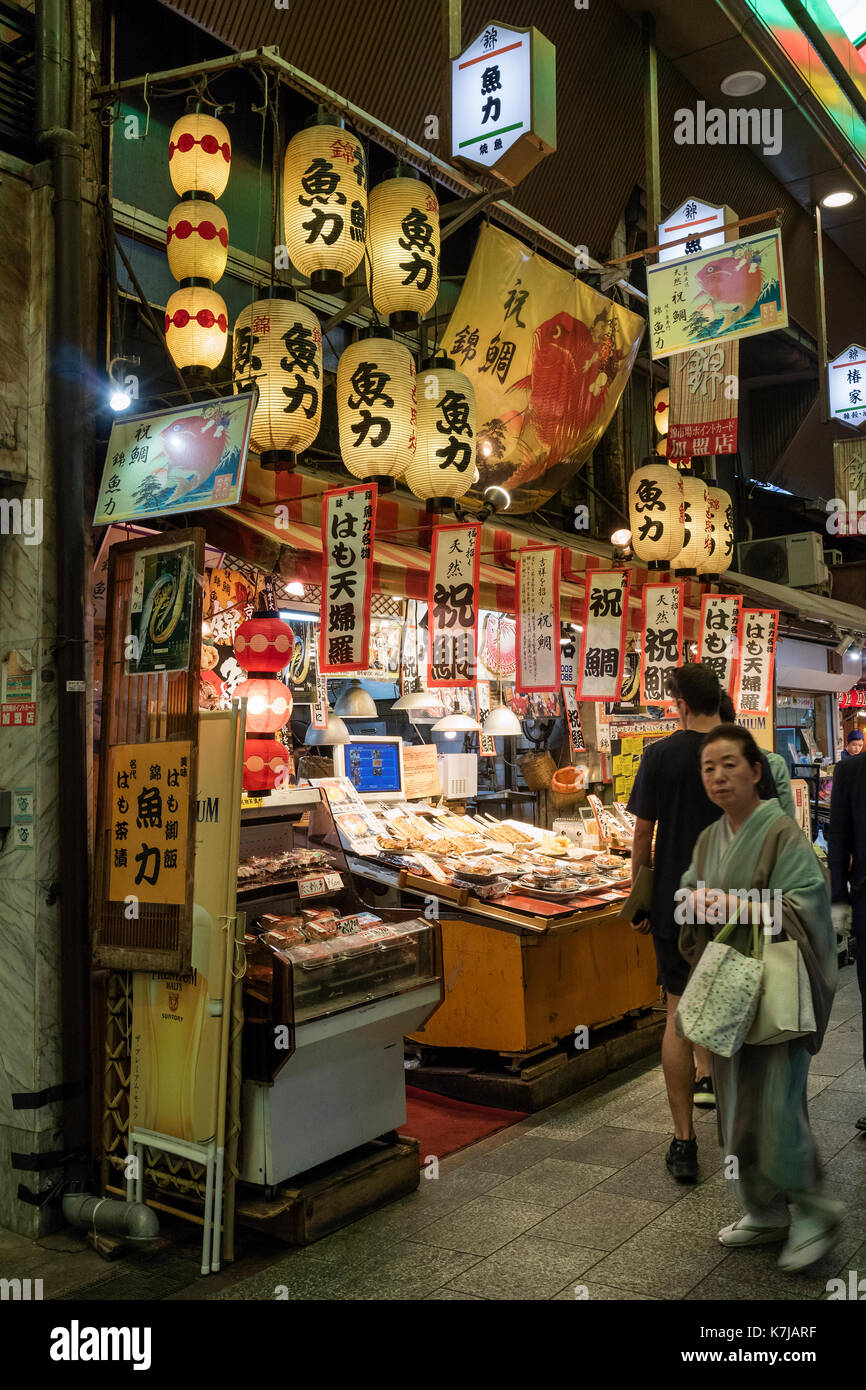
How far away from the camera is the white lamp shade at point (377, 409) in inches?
267

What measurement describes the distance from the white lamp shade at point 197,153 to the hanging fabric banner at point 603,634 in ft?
16.2

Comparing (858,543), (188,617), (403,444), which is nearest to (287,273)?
(403,444)

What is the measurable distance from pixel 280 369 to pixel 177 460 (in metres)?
1.72

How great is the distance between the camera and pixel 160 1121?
4.93 metres

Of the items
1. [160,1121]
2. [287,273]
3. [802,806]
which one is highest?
[287,273]

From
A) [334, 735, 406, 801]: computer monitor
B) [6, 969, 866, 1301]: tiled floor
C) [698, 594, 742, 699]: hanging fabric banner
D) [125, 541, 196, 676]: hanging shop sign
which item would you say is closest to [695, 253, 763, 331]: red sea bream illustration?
[698, 594, 742, 699]: hanging fabric banner

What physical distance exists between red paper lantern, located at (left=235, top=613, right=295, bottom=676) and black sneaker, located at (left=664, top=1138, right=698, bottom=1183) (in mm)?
3847

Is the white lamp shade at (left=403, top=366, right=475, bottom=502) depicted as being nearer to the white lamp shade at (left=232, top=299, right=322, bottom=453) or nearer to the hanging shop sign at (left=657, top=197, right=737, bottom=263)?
the white lamp shade at (left=232, top=299, right=322, bottom=453)

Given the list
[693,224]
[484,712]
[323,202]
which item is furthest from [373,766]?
[693,224]

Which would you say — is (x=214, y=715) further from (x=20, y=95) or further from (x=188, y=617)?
(x=20, y=95)

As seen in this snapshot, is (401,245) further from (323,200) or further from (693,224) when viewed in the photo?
(693,224)

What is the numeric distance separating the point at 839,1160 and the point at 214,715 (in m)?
4.31

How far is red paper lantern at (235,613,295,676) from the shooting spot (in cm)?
652

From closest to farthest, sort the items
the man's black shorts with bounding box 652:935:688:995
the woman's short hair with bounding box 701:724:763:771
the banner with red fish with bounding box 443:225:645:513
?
the woman's short hair with bounding box 701:724:763:771 → the man's black shorts with bounding box 652:935:688:995 → the banner with red fish with bounding box 443:225:645:513
